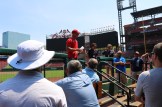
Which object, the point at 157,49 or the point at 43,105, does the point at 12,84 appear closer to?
the point at 43,105

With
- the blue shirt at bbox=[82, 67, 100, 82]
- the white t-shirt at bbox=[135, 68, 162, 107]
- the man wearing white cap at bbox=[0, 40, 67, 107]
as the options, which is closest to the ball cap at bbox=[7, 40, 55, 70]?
the man wearing white cap at bbox=[0, 40, 67, 107]

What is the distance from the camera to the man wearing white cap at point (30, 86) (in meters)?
1.87

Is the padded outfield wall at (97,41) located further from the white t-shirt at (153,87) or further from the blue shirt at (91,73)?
the white t-shirt at (153,87)

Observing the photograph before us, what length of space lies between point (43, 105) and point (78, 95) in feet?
6.06

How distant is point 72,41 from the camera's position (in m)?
7.33

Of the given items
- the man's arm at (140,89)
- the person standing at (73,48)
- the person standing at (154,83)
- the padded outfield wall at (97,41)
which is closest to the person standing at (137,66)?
the person standing at (73,48)

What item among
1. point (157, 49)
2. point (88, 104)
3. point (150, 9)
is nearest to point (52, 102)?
point (157, 49)

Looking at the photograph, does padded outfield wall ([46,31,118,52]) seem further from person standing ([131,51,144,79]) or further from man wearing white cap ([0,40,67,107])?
man wearing white cap ([0,40,67,107])

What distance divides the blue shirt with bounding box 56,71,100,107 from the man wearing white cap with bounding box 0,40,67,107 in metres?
1.71

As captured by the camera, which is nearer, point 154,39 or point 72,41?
point 72,41

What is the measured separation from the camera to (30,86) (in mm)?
1898

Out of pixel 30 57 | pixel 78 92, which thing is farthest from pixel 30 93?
pixel 78 92

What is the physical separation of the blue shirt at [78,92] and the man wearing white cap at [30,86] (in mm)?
1713

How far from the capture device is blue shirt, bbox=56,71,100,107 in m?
3.68
